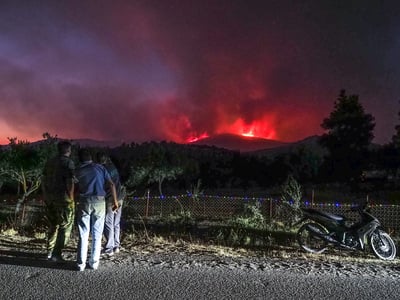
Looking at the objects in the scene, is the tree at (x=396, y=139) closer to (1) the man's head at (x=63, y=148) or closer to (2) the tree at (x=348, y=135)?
(2) the tree at (x=348, y=135)

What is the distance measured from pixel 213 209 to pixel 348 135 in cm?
2108

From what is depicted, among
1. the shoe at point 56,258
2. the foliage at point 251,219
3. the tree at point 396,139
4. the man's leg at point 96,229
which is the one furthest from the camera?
the tree at point 396,139

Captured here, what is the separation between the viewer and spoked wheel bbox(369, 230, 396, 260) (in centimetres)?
908

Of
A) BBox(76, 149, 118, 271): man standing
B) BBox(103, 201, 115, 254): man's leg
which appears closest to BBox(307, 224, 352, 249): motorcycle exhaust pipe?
BBox(103, 201, 115, 254): man's leg

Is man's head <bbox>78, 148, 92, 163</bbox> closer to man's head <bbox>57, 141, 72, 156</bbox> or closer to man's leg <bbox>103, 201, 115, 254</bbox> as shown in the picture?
man's head <bbox>57, 141, 72, 156</bbox>

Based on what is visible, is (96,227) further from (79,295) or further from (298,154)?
(298,154)

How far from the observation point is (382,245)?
915cm

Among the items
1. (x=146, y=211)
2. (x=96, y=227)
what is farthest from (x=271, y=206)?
(x=96, y=227)

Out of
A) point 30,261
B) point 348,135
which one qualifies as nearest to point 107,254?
point 30,261

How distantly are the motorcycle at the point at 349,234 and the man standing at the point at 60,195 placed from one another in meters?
4.72

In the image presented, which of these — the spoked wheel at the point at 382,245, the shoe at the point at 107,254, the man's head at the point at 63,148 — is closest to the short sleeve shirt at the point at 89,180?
the man's head at the point at 63,148

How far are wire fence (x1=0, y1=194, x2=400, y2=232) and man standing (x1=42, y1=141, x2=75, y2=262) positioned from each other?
25.5 ft

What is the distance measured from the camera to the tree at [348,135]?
37.5 meters

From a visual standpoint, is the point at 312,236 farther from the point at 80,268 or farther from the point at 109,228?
the point at 80,268
